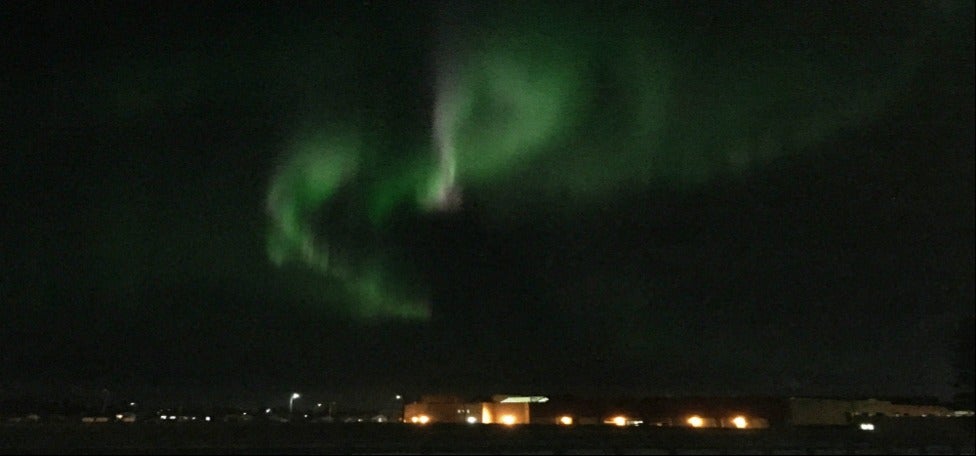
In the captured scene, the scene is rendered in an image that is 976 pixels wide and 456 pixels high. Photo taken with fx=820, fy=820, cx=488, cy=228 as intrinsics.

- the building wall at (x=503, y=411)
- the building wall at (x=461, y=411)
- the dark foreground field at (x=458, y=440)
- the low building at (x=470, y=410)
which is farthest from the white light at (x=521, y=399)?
the dark foreground field at (x=458, y=440)

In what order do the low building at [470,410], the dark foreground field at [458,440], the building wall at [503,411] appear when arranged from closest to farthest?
the dark foreground field at [458,440]
the building wall at [503,411]
the low building at [470,410]

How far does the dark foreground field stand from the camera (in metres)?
39.3

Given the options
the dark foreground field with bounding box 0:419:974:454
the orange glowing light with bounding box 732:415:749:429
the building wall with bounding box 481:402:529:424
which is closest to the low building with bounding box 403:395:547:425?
the building wall with bounding box 481:402:529:424

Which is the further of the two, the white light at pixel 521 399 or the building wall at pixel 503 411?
the white light at pixel 521 399

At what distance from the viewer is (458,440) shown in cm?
4200

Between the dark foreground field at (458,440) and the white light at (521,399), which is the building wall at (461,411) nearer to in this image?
the white light at (521,399)

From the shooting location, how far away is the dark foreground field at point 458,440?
39.3 m

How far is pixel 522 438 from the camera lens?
4297 cm

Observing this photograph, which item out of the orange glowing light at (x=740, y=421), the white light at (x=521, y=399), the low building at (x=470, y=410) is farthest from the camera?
the white light at (x=521, y=399)

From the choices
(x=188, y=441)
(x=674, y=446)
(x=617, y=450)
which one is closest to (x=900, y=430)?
(x=674, y=446)

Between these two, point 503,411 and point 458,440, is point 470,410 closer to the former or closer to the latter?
point 503,411

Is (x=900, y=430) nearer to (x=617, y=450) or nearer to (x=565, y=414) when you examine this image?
(x=617, y=450)

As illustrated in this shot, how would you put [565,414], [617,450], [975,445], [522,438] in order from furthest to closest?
[565,414], [522,438], [617,450], [975,445]

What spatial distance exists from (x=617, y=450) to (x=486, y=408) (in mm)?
38811
